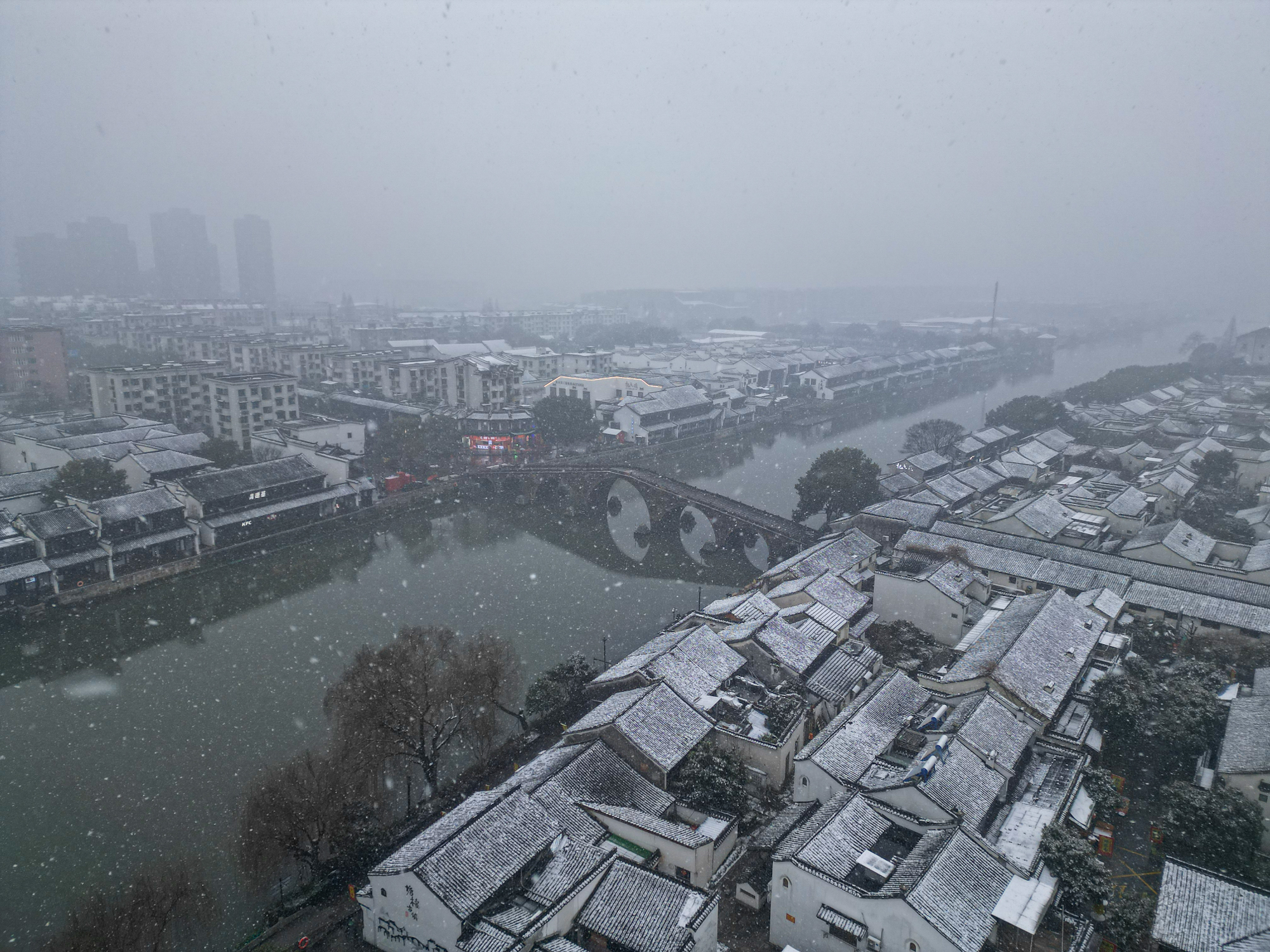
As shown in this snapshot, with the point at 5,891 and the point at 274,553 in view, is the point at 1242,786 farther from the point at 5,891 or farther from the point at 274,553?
the point at 274,553

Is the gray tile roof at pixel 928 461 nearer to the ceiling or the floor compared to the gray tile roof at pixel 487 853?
nearer to the ceiling

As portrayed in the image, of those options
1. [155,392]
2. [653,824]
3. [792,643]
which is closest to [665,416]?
[155,392]

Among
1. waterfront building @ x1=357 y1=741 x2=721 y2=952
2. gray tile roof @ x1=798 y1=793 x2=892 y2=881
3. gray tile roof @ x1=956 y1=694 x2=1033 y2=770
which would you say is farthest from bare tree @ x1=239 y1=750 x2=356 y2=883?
gray tile roof @ x1=956 y1=694 x2=1033 y2=770

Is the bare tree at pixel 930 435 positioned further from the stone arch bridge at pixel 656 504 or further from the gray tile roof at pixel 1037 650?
the gray tile roof at pixel 1037 650

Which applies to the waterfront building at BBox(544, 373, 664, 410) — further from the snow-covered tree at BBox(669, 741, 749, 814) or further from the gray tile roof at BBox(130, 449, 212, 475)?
the snow-covered tree at BBox(669, 741, 749, 814)

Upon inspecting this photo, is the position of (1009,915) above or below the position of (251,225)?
below

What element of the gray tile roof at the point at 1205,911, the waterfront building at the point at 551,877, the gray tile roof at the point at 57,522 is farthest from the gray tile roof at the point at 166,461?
the gray tile roof at the point at 1205,911

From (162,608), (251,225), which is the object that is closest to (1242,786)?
(162,608)

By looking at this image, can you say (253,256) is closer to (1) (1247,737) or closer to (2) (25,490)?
(2) (25,490)
